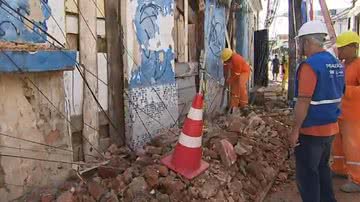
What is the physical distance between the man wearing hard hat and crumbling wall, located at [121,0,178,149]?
2162 mm

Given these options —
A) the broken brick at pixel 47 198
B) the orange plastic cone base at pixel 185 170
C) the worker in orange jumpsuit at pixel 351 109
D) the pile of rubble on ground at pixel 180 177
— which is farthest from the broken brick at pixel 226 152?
the broken brick at pixel 47 198

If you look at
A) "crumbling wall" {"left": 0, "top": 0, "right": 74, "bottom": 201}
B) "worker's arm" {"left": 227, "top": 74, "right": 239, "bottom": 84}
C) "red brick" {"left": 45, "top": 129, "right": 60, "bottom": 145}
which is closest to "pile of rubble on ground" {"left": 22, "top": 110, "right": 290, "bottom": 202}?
"crumbling wall" {"left": 0, "top": 0, "right": 74, "bottom": 201}

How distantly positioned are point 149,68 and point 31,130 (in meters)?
2.49

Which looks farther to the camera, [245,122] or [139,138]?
[245,122]

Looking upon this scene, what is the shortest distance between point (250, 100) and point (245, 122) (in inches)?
232

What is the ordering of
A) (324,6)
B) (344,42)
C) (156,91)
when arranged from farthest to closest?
(324,6) → (156,91) → (344,42)

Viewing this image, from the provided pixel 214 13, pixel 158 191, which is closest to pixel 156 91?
pixel 158 191

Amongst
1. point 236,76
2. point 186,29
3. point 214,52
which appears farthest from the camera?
point 236,76

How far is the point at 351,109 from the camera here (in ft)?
16.6

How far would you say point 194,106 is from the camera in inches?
169

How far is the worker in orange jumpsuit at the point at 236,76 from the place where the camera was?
949 centimetres

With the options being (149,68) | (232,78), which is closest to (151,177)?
(149,68)

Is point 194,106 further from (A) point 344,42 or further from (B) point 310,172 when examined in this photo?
(A) point 344,42

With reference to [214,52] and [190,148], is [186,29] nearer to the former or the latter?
[214,52]
